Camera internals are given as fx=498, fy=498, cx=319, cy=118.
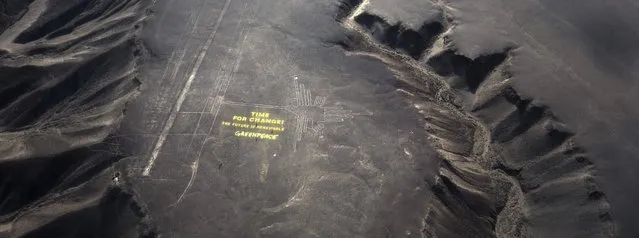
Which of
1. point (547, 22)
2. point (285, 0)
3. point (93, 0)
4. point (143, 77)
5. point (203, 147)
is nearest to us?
point (203, 147)

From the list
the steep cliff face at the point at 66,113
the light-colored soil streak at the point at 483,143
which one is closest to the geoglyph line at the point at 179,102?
the steep cliff face at the point at 66,113

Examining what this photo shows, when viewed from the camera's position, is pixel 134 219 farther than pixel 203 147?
No

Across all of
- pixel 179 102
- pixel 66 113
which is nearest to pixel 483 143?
pixel 179 102

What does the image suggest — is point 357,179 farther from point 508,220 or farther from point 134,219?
point 134,219

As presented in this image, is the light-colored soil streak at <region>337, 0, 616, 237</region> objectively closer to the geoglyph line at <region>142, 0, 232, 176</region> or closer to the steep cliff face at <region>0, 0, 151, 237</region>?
the geoglyph line at <region>142, 0, 232, 176</region>

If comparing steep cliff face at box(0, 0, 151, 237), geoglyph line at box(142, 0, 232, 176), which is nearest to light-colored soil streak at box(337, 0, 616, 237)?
geoglyph line at box(142, 0, 232, 176)

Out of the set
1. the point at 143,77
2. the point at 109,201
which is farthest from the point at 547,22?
the point at 109,201
